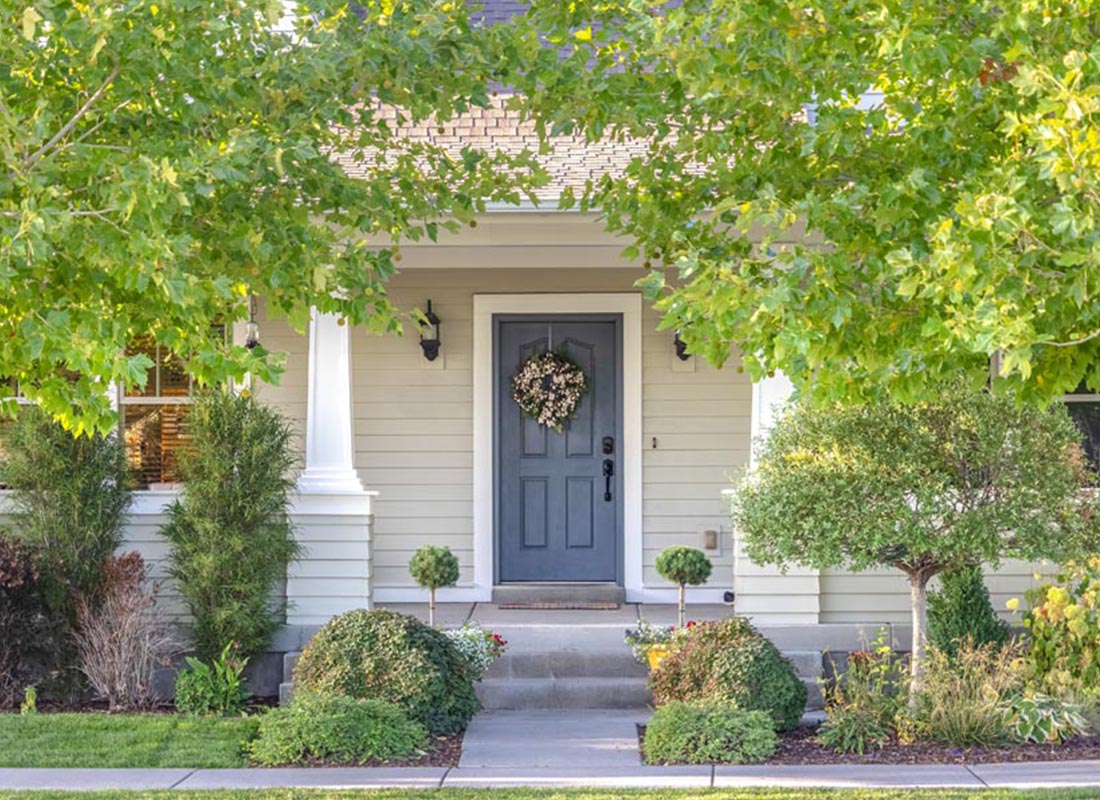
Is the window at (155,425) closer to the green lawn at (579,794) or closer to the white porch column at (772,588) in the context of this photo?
the green lawn at (579,794)

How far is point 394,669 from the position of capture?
8461 millimetres

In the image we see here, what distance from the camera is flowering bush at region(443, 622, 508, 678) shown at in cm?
912

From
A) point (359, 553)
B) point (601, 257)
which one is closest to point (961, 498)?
point (601, 257)

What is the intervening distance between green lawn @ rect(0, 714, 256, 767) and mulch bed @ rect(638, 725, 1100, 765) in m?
2.33

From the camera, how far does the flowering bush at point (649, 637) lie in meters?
9.26

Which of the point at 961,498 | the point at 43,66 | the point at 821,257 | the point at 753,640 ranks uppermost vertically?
the point at 43,66

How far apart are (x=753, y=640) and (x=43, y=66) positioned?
207 inches

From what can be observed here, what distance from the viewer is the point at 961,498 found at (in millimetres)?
8305

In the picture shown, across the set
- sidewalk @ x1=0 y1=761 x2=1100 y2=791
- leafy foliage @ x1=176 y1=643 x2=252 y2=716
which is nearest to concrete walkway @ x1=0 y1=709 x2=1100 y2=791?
sidewalk @ x1=0 y1=761 x2=1100 y2=791

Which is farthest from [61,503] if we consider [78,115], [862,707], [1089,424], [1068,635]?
[1089,424]

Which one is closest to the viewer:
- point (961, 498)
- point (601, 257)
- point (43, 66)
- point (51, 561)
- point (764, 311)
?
point (764, 311)

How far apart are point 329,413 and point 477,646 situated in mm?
1922

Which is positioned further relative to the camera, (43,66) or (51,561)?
(51,561)

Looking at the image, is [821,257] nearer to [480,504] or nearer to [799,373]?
[799,373]
